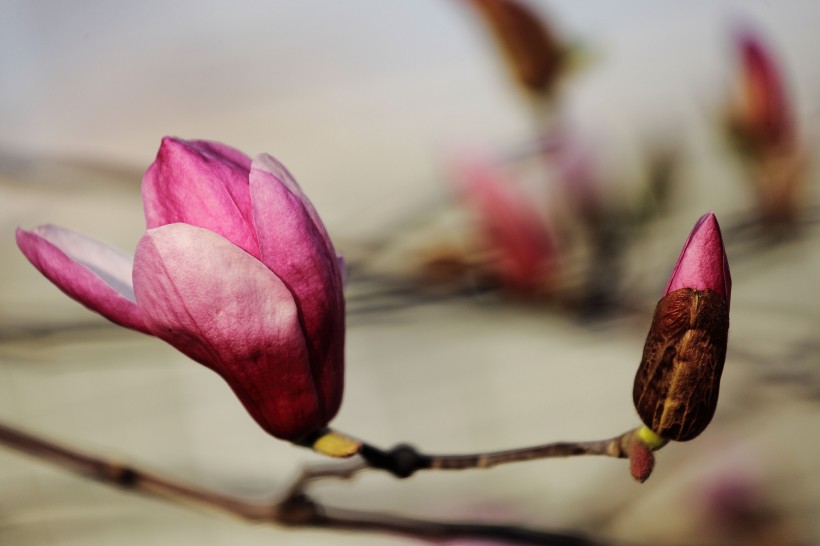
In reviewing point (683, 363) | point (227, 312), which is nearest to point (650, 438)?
point (683, 363)

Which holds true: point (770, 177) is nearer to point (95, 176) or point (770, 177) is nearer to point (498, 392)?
point (95, 176)

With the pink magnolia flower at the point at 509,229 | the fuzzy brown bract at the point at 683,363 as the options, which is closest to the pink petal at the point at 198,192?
the fuzzy brown bract at the point at 683,363

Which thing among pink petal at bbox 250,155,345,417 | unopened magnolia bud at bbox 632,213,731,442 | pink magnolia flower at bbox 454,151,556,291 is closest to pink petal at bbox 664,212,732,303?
unopened magnolia bud at bbox 632,213,731,442

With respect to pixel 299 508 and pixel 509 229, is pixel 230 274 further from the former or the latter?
pixel 509 229

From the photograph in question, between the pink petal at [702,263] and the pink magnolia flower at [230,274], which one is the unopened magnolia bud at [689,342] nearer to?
the pink petal at [702,263]

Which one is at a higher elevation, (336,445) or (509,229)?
(509,229)

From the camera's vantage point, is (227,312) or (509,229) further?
(509,229)
